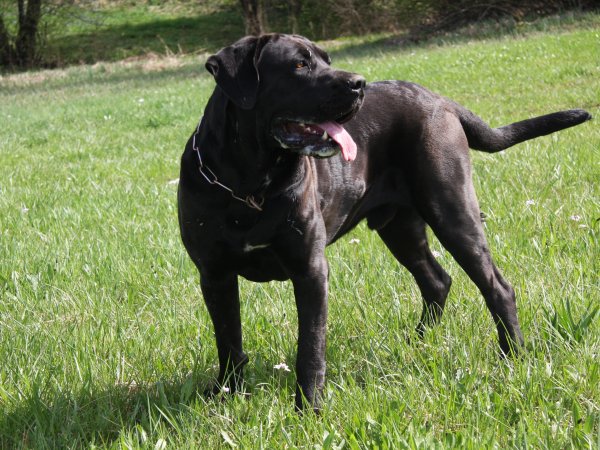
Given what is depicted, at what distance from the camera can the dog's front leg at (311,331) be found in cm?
313

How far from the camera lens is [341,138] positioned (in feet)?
10.1

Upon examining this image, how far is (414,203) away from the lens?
377 centimetres

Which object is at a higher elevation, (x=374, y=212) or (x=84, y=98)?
(x=374, y=212)

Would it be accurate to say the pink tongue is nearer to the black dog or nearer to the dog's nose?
the black dog

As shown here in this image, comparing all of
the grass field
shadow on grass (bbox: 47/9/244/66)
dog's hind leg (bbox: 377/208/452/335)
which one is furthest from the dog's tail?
shadow on grass (bbox: 47/9/244/66)

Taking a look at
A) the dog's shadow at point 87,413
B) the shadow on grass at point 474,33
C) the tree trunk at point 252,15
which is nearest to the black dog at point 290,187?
the dog's shadow at point 87,413

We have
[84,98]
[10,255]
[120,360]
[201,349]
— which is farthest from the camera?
[84,98]

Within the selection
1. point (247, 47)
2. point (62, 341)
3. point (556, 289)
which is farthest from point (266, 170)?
point (556, 289)

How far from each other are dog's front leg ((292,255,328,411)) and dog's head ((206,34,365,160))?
1.64 feet

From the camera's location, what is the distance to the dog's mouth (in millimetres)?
3037

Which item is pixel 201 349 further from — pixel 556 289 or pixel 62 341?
pixel 556 289

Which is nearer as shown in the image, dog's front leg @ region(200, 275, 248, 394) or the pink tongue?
the pink tongue

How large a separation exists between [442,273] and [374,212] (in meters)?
0.53

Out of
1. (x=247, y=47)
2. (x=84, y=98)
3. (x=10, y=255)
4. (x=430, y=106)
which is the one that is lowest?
(x=84, y=98)
